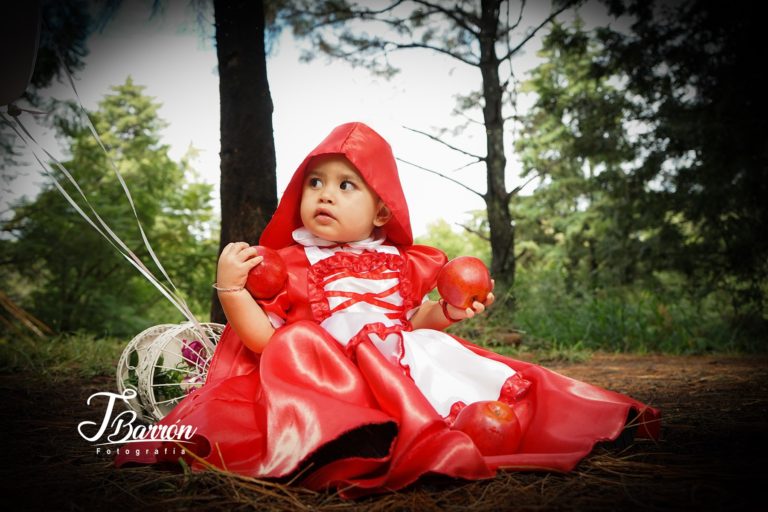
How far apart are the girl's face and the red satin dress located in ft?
0.34

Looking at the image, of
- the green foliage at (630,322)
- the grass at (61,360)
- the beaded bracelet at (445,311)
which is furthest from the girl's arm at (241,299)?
the green foliage at (630,322)

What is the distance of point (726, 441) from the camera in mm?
1757

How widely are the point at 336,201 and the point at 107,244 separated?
713 centimetres

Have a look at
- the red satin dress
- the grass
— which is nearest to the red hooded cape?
the red satin dress

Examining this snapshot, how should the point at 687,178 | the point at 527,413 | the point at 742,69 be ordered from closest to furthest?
the point at 527,413, the point at 742,69, the point at 687,178

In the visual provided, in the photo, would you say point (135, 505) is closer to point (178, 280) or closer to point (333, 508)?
point (333, 508)

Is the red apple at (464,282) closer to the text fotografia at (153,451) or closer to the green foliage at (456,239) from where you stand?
the text fotografia at (153,451)

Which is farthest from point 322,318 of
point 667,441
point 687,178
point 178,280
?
point 178,280

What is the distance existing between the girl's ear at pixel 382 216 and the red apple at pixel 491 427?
0.79 m

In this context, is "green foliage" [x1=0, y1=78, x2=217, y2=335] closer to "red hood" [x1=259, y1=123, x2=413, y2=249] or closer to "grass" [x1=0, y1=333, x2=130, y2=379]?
"grass" [x1=0, y1=333, x2=130, y2=379]

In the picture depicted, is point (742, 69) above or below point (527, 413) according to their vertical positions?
above

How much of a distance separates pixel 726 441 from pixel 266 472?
1.60 meters

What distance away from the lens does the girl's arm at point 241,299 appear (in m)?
1.73

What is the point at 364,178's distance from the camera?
1865mm
